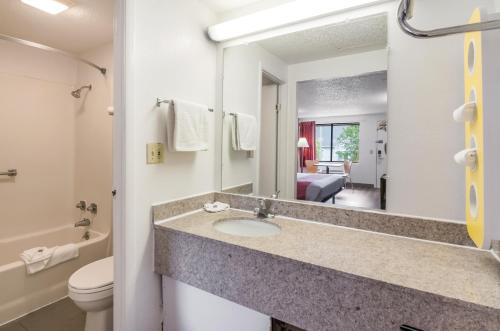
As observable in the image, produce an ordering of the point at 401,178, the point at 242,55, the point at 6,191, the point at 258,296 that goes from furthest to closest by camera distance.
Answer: the point at 6,191 < the point at 242,55 < the point at 401,178 < the point at 258,296

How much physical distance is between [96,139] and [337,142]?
89.5 inches

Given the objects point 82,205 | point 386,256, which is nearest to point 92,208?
point 82,205

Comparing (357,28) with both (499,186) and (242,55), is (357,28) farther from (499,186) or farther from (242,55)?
(499,186)

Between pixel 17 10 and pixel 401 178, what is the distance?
8.95 feet

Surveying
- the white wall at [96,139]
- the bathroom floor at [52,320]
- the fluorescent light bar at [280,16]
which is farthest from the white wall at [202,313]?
the fluorescent light bar at [280,16]

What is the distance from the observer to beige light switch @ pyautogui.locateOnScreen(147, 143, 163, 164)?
134 cm

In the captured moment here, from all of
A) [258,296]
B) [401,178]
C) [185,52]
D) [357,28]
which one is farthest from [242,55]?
[258,296]

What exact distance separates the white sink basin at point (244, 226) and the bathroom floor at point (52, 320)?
1.24 m

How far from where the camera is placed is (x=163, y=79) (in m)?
1.40

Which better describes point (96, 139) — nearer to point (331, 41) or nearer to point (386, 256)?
point (331, 41)

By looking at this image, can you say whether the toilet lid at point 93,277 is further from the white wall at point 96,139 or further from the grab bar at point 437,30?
the grab bar at point 437,30

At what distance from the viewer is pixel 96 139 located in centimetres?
250

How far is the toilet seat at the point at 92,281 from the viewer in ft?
4.67

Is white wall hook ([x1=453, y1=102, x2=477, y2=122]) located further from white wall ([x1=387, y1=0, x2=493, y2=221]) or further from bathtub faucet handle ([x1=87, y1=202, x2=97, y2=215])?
bathtub faucet handle ([x1=87, y1=202, x2=97, y2=215])
